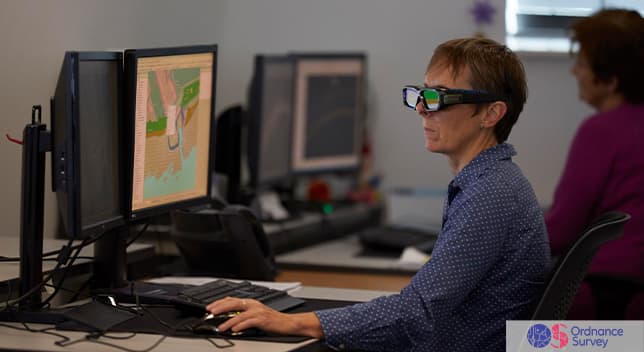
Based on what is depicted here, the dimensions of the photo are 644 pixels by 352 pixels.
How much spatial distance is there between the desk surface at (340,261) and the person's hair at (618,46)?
0.84 meters

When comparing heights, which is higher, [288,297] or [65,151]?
[65,151]

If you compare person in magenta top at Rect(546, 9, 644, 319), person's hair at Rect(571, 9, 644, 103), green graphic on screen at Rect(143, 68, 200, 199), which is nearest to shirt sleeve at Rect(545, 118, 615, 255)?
person in magenta top at Rect(546, 9, 644, 319)

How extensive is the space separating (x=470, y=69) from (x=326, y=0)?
203 cm

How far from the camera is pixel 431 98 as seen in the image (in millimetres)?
2344

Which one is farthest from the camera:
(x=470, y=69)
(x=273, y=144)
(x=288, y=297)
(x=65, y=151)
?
(x=273, y=144)

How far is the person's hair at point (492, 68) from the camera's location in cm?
234

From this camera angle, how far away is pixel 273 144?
13.4 ft

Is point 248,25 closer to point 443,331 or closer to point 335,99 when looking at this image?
point 335,99

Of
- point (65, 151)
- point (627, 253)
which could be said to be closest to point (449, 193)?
point (65, 151)

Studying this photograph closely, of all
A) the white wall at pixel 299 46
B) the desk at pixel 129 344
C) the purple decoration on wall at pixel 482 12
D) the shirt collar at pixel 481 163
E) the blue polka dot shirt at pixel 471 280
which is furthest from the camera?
the purple decoration on wall at pixel 482 12

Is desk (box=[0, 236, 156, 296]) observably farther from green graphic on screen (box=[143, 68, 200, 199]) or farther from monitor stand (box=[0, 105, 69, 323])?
green graphic on screen (box=[143, 68, 200, 199])

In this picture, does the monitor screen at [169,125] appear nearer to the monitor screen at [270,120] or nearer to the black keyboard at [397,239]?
the monitor screen at [270,120]

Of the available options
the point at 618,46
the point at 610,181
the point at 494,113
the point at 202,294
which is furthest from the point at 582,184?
the point at 202,294

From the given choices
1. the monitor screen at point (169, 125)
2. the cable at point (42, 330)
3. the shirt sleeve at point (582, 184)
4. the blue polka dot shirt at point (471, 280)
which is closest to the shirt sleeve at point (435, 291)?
the blue polka dot shirt at point (471, 280)
